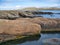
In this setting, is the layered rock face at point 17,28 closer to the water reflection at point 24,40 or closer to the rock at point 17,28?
the rock at point 17,28

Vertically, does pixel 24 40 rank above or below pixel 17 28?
below

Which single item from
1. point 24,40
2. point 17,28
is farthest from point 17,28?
point 24,40

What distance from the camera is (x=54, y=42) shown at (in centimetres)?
682

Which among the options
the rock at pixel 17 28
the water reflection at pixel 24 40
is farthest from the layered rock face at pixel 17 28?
the water reflection at pixel 24 40

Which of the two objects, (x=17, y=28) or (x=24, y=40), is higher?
(x=17, y=28)

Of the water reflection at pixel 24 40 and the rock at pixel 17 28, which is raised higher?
the rock at pixel 17 28

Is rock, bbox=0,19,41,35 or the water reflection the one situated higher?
rock, bbox=0,19,41,35

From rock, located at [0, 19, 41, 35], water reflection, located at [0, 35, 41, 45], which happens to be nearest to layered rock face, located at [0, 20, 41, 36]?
rock, located at [0, 19, 41, 35]

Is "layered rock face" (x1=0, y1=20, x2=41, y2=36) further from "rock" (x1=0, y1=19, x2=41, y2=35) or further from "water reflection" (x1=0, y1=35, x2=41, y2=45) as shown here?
"water reflection" (x1=0, y1=35, x2=41, y2=45)

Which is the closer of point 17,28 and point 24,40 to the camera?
point 24,40

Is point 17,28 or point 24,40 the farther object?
point 17,28

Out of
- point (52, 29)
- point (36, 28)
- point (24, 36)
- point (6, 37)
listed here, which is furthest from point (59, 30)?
point (6, 37)

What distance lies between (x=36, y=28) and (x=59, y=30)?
180cm

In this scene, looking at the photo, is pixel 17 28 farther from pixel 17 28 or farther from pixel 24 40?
pixel 24 40
